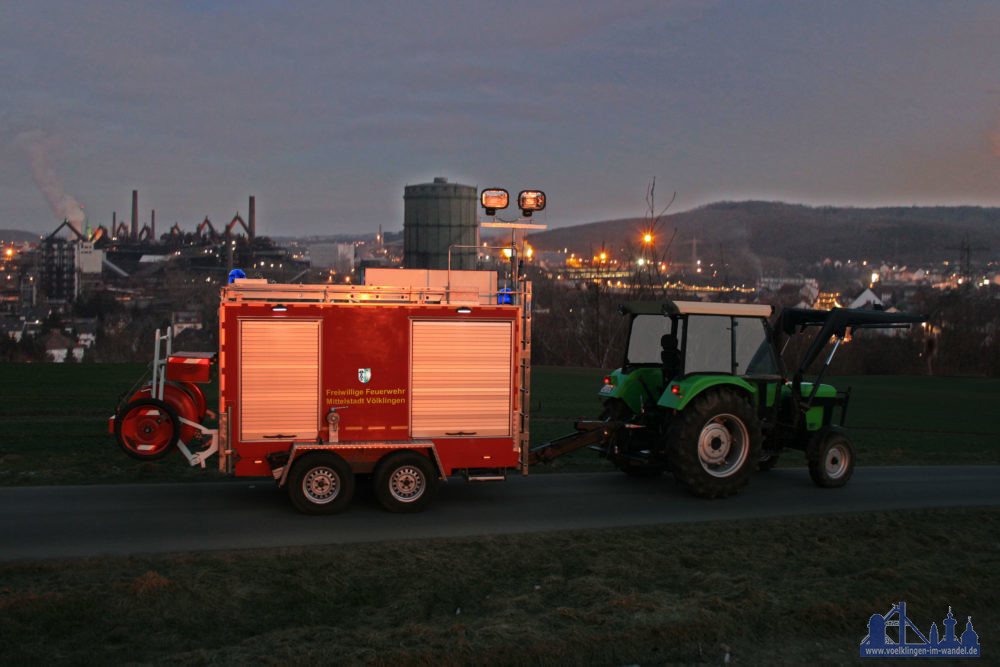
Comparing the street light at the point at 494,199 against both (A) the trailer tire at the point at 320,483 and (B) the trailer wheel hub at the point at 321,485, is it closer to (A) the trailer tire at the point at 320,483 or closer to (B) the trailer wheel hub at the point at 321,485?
(A) the trailer tire at the point at 320,483

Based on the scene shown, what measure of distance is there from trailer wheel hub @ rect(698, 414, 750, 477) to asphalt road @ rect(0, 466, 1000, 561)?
493mm

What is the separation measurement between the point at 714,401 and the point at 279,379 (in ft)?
19.2

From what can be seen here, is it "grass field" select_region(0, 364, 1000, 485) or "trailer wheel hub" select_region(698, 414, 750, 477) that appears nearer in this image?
"trailer wheel hub" select_region(698, 414, 750, 477)

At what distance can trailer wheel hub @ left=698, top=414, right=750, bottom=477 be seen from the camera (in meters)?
11.8

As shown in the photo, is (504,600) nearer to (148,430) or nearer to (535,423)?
(148,430)

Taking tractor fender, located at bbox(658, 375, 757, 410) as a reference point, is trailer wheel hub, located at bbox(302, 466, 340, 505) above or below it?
below

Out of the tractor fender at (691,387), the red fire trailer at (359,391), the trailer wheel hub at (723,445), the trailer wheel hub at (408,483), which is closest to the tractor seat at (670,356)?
the tractor fender at (691,387)

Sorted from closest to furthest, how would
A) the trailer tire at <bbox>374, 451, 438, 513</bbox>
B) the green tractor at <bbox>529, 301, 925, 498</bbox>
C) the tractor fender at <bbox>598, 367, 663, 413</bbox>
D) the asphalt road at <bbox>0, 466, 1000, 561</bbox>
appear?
the asphalt road at <bbox>0, 466, 1000, 561</bbox> → the trailer tire at <bbox>374, 451, 438, 513</bbox> → the green tractor at <bbox>529, 301, 925, 498</bbox> → the tractor fender at <bbox>598, 367, 663, 413</bbox>

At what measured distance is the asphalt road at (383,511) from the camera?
9102 millimetres

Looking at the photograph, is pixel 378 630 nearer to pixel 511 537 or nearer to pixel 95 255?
pixel 511 537

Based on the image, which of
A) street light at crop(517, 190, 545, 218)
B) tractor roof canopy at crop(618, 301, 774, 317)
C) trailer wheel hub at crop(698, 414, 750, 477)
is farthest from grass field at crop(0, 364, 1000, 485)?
street light at crop(517, 190, 545, 218)

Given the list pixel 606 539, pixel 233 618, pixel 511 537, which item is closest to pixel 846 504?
pixel 606 539

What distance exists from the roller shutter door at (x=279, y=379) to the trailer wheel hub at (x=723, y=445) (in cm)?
539

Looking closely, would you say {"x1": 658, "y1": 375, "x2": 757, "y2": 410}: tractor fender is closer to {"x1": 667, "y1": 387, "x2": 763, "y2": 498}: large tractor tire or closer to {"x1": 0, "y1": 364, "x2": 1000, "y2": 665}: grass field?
{"x1": 667, "y1": 387, "x2": 763, "y2": 498}: large tractor tire
